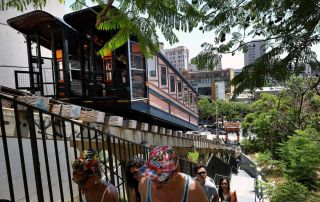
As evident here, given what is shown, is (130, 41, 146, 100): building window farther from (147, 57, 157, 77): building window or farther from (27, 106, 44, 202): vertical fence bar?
(27, 106, 44, 202): vertical fence bar

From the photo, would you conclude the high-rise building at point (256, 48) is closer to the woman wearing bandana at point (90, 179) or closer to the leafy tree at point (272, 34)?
the leafy tree at point (272, 34)

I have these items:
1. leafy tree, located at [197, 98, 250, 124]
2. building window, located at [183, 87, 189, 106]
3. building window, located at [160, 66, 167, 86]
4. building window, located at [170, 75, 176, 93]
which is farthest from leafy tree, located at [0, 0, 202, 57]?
leafy tree, located at [197, 98, 250, 124]

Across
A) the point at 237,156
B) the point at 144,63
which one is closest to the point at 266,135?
the point at 237,156

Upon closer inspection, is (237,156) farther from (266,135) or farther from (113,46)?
(113,46)

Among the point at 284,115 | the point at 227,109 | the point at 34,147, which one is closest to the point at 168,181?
the point at 34,147

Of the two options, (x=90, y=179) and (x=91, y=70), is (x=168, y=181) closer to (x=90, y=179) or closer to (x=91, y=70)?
(x=90, y=179)

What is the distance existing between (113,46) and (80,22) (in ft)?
24.5

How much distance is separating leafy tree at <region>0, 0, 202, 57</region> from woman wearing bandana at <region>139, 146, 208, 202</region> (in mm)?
1076

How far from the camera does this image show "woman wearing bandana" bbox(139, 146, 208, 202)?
2.15 meters

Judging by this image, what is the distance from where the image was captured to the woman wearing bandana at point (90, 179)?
2.59 metres

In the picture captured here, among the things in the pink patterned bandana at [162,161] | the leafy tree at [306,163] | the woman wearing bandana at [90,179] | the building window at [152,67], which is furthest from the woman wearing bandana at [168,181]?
the leafy tree at [306,163]

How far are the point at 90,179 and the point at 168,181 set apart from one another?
2.63 feet

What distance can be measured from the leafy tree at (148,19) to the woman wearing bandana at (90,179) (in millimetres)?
1083

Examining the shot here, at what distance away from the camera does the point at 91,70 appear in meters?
10.1
